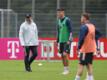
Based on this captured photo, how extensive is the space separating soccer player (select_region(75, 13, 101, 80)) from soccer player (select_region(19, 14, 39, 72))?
4.50 metres

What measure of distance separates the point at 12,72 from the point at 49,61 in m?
7.47

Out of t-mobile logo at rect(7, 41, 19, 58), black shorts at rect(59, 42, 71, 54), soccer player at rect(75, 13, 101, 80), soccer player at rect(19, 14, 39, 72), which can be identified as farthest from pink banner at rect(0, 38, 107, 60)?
soccer player at rect(75, 13, 101, 80)

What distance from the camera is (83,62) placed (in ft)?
51.2

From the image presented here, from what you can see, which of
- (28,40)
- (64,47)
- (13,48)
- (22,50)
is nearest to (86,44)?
(64,47)

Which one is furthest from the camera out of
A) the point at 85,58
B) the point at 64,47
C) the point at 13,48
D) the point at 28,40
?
the point at 13,48

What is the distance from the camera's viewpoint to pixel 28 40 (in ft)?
66.0

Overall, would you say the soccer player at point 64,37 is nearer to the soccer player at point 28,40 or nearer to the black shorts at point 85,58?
the soccer player at point 28,40

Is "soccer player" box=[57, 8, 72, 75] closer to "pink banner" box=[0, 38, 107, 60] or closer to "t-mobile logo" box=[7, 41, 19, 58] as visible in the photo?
"pink banner" box=[0, 38, 107, 60]

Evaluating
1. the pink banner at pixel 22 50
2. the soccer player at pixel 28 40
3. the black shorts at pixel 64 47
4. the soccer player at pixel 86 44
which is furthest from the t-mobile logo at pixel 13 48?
the soccer player at pixel 86 44

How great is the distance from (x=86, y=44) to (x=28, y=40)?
4.66m

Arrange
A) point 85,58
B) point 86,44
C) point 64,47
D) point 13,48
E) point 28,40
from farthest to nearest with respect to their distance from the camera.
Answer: point 13,48 → point 28,40 → point 64,47 → point 86,44 → point 85,58

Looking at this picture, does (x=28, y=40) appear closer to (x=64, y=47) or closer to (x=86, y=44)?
(x=64, y=47)

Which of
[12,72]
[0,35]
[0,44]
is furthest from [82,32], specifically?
[0,35]

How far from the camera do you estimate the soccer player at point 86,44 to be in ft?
50.9
